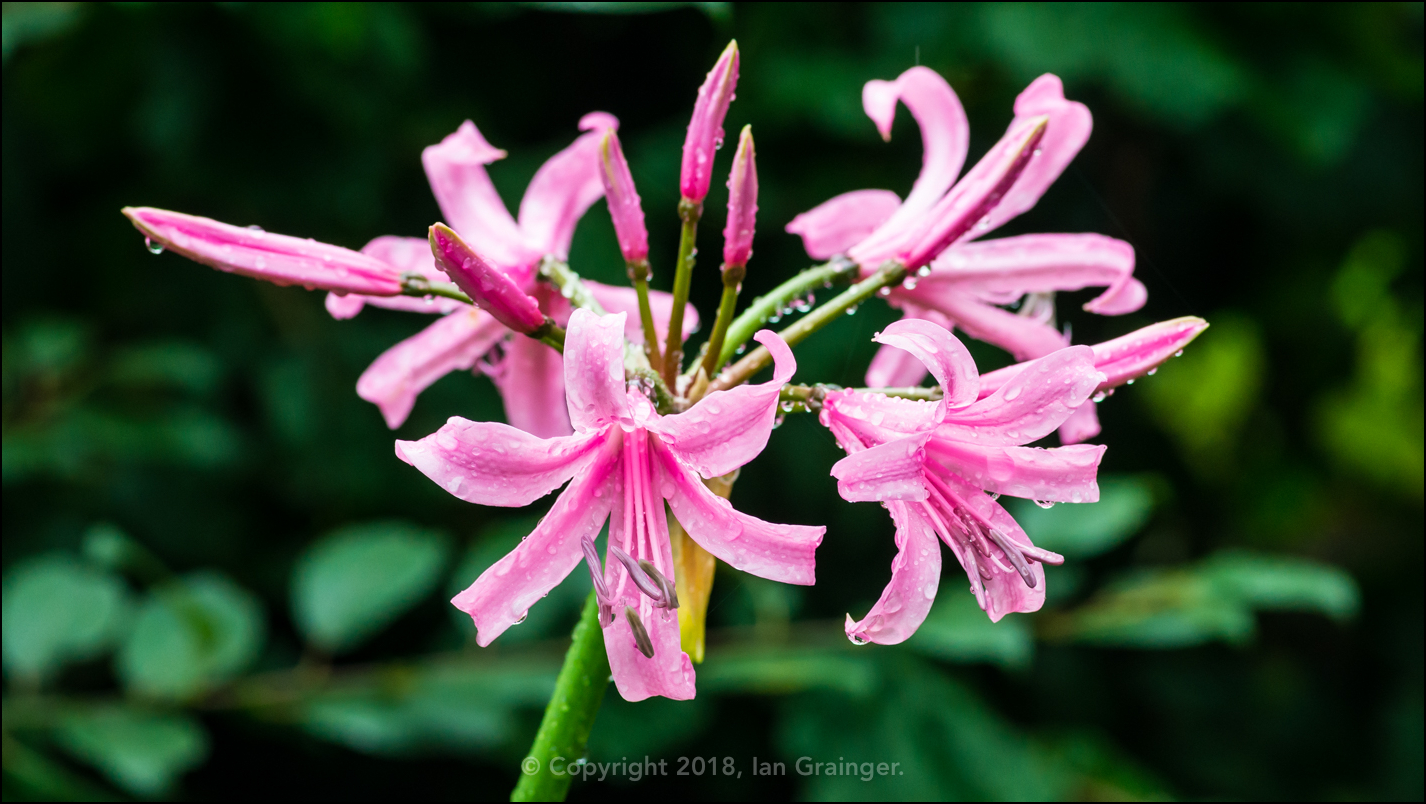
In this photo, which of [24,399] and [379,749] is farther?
[24,399]

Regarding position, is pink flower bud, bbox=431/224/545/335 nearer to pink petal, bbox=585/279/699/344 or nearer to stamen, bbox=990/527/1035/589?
pink petal, bbox=585/279/699/344

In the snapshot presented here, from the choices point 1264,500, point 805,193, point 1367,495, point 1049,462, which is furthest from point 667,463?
point 1367,495

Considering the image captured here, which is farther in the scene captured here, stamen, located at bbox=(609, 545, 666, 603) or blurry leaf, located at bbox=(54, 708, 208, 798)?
blurry leaf, located at bbox=(54, 708, 208, 798)

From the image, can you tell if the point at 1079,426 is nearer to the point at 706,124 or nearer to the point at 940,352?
the point at 940,352

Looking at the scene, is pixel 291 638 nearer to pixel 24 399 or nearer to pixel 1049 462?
pixel 24 399

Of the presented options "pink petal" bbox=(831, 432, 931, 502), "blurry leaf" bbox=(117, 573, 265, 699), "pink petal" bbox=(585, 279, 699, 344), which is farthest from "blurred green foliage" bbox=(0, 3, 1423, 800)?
"pink petal" bbox=(831, 432, 931, 502)

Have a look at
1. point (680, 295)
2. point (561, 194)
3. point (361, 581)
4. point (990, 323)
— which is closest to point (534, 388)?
point (561, 194)

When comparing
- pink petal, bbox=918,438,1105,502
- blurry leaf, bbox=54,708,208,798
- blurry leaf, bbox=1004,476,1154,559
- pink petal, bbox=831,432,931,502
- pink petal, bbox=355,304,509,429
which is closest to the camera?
pink petal, bbox=831,432,931,502
